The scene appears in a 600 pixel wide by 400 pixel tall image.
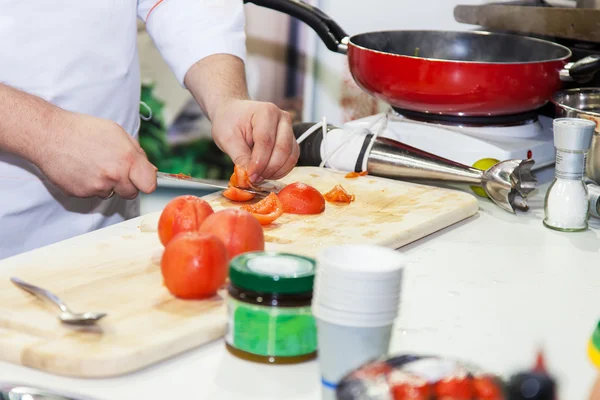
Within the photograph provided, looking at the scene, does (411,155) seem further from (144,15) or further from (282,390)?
(282,390)

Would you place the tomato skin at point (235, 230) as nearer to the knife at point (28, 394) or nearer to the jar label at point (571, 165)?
the knife at point (28, 394)

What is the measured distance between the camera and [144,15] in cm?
181

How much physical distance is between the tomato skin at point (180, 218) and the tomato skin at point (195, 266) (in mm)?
155

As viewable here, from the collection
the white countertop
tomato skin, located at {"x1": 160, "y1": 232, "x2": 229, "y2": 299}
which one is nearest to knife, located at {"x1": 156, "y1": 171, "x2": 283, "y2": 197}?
the white countertop

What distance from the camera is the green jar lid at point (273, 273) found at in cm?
86

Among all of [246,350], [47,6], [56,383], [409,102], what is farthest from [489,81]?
[56,383]

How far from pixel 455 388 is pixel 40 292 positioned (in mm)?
575

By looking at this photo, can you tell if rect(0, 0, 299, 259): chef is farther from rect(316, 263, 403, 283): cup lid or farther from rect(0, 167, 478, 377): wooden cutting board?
rect(316, 263, 403, 283): cup lid

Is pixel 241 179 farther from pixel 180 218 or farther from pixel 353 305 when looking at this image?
pixel 353 305

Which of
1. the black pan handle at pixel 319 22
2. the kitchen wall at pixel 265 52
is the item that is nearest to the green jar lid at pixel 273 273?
the black pan handle at pixel 319 22

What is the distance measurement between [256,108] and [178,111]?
169cm

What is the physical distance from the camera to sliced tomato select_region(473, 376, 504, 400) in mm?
596

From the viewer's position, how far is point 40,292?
100 cm

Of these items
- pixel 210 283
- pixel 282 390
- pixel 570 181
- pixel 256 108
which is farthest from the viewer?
pixel 256 108
